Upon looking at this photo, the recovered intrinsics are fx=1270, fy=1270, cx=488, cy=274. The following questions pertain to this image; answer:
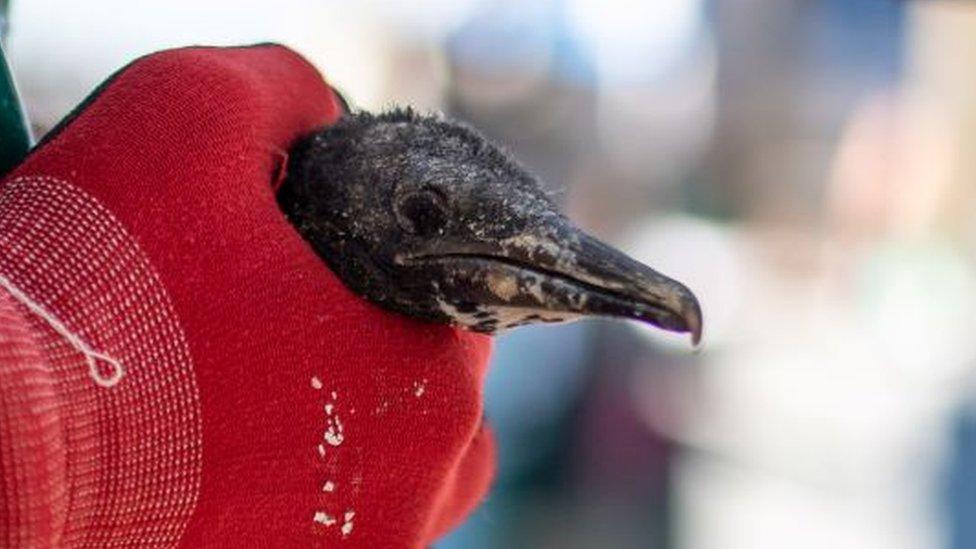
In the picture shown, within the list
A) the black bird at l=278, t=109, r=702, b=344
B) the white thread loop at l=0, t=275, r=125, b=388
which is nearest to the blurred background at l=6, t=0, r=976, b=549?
the black bird at l=278, t=109, r=702, b=344

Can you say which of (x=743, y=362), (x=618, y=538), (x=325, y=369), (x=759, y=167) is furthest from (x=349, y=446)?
(x=759, y=167)

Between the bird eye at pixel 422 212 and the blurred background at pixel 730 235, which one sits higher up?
the bird eye at pixel 422 212

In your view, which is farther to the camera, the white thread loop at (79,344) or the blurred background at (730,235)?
the blurred background at (730,235)

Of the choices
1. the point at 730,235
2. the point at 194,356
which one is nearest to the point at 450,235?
the point at 194,356

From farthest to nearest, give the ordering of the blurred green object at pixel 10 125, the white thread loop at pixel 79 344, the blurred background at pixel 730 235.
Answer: the blurred background at pixel 730 235, the blurred green object at pixel 10 125, the white thread loop at pixel 79 344

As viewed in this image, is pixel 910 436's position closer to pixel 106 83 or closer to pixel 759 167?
pixel 759 167

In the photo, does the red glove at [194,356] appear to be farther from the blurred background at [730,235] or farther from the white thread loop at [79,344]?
the blurred background at [730,235]

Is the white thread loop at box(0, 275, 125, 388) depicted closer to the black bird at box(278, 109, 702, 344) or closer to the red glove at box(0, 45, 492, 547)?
the red glove at box(0, 45, 492, 547)

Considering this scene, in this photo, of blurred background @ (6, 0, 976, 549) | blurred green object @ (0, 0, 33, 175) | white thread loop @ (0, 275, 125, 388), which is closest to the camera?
white thread loop @ (0, 275, 125, 388)

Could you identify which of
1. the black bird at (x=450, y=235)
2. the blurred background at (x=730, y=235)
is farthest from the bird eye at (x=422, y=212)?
the blurred background at (x=730, y=235)
